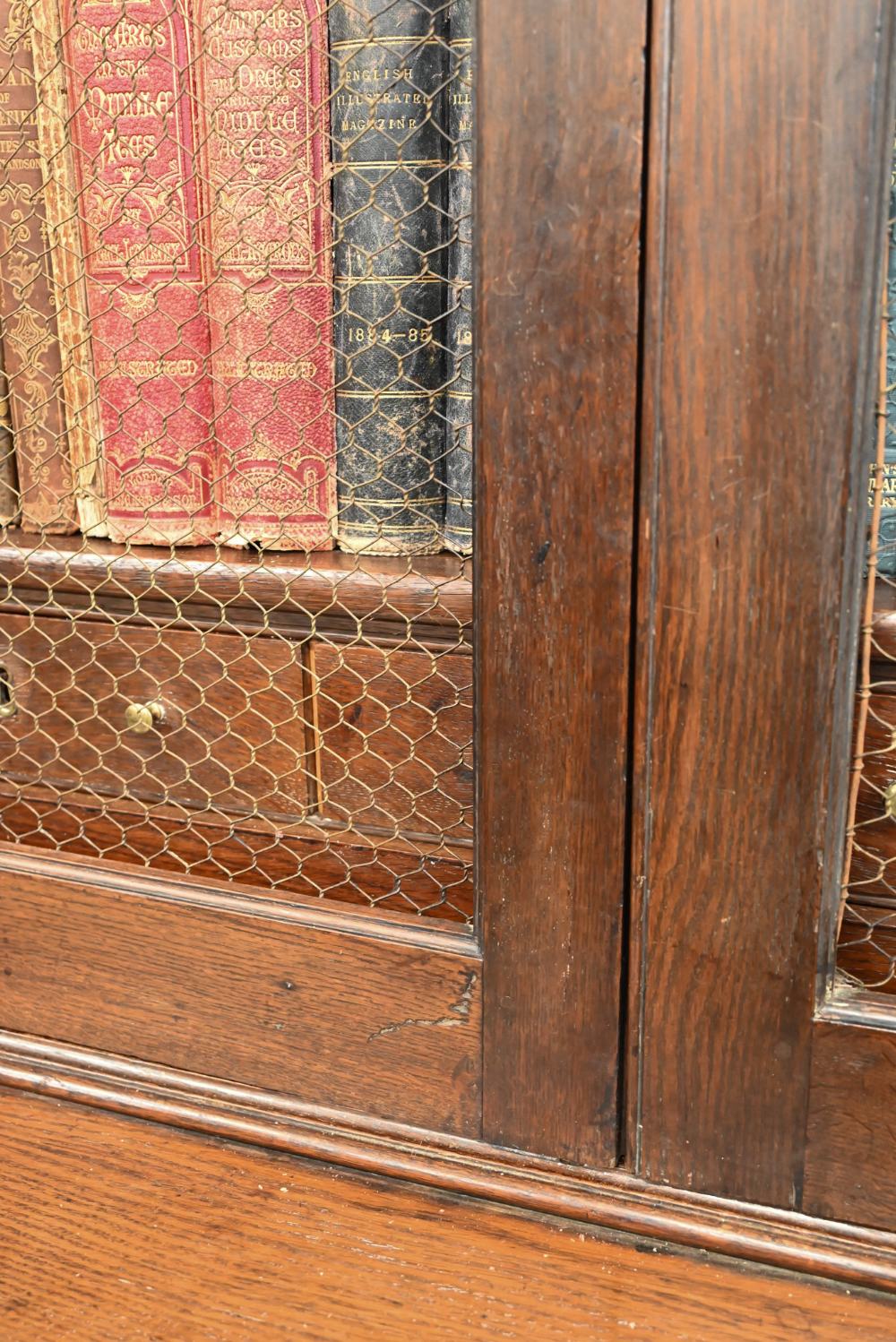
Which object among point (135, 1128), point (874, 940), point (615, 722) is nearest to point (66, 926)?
point (135, 1128)

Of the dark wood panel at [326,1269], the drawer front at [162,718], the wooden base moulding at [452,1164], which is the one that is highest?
the drawer front at [162,718]

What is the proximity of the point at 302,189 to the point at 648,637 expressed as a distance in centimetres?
34

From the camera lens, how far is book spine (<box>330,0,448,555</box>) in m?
0.68

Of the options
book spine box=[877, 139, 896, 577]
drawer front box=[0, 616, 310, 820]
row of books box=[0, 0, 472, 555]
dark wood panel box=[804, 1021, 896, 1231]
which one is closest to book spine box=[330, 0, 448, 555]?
row of books box=[0, 0, 472, 555]

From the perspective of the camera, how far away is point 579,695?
0.59 meters

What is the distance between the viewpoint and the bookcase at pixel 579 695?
521 millimetres

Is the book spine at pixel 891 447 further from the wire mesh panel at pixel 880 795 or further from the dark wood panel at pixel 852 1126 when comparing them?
the dark wood panel at pixel 852 1126

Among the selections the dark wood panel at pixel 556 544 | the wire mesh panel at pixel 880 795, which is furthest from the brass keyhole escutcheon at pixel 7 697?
the wire mesh panel at pixel 880 795

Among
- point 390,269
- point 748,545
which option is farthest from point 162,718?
point 748,545

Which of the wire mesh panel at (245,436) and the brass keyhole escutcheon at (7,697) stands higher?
the wire mesh panel at (245,436)

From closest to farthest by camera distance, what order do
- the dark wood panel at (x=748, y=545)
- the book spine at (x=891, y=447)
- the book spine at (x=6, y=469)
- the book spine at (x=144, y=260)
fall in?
1. the dark wood panel at (x=748, y=545)
2. the book spine at (x=891, y=447)
3. the book spine at (x=144, y=260)
4. the book spine at (x=6, y=469)

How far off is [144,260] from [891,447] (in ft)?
1.45

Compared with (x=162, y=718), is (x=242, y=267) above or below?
above

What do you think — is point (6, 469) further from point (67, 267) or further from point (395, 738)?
point (395, 738)
